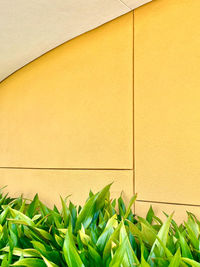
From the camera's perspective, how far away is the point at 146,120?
140 cm

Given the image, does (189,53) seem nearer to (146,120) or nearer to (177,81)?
(177,81)

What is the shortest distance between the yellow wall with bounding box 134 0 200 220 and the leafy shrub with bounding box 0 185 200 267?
0.13 m

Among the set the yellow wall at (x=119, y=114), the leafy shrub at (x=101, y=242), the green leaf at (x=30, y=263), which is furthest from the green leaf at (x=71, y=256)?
the yellow wall at (x=119, y=114)

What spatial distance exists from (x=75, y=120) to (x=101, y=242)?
2.97 ft

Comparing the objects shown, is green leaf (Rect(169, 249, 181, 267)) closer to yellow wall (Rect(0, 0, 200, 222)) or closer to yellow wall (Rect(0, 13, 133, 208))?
yellow wall (Rect(0, 0, 200, 222))

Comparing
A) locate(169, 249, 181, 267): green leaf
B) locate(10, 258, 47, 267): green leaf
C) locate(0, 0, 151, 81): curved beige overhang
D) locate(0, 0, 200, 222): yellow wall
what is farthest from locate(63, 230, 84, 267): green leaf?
locate(0, 0, 151, 81): curved beige overhang

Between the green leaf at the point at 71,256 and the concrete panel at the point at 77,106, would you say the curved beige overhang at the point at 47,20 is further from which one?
the green leaf at the point at 71,256

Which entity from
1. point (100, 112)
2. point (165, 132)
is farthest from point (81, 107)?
point (165, 132)

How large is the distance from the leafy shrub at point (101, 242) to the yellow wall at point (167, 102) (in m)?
0.13

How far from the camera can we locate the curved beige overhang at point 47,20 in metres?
1.41

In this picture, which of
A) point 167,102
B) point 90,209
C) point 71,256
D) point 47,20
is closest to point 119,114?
point 167,102

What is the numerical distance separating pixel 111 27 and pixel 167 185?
0.92 meters

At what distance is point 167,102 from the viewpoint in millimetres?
1330

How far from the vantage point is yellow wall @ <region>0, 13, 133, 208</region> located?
1508mm
